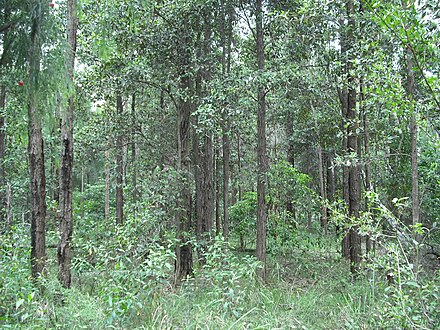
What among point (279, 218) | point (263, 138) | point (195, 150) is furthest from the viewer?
point (279, 218)

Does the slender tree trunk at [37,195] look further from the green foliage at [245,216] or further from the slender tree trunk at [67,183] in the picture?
the green foliage at [245,216]

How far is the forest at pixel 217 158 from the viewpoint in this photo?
4457 millimetres

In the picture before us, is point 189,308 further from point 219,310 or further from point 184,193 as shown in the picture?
point 184,193

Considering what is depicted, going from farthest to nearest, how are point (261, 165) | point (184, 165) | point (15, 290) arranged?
point (184, 165) → point (261, 165) → point (15, 290)

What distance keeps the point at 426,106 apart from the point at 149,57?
627 cm

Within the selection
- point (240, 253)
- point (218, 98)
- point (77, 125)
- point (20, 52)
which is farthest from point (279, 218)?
point (20, 52)

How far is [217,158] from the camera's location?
13852mm

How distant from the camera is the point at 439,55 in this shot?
422cm

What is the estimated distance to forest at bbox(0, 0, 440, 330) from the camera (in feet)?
14.6

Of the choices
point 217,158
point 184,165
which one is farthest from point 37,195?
point 217,158

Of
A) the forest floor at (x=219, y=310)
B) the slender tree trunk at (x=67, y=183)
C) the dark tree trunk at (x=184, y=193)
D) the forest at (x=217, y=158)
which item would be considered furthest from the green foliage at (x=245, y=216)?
the slender tree trunk at (x=67, y=183)

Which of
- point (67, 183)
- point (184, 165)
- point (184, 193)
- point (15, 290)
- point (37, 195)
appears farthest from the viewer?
point (184, 165)

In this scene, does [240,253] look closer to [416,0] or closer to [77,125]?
[77,125]

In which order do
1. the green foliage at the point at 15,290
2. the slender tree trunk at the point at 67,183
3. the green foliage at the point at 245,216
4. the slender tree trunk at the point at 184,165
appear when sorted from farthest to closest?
1. the green foliage at the point at 245,216
2. the slender tree trunk at the point at 184,165
3. the slender tree trunk at the point at 67,183
4. the green foliage at the point at 15,290
